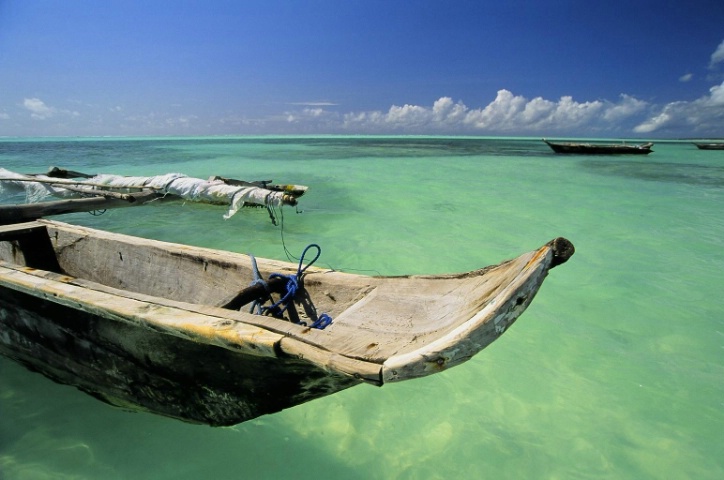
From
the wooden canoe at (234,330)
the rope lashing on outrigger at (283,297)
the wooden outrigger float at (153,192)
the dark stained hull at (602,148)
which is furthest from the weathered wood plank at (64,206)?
the dark stained hull at (602,148)

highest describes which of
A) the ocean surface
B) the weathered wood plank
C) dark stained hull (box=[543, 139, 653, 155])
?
the weathered wood plank

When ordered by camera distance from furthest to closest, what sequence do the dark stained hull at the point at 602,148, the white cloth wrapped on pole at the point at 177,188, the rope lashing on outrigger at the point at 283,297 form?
1. the dark stained hull at the point at 602,148
2. the white cloth wrapped on pole at the point at 177,188
3. the rope lashing on outrigger at the point at 283,297

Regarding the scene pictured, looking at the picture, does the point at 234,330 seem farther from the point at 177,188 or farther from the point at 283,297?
the point at 177,188

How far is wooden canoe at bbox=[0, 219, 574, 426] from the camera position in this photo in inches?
51.6

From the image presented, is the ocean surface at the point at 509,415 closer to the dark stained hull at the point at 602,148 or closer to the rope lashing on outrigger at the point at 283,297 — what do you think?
the rope lashing on outrigger at the point at 283,297

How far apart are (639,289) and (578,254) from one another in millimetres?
1469

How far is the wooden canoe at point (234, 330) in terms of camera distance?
51.6 inches

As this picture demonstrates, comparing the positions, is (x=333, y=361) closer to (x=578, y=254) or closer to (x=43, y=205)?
(x=43, y=205)

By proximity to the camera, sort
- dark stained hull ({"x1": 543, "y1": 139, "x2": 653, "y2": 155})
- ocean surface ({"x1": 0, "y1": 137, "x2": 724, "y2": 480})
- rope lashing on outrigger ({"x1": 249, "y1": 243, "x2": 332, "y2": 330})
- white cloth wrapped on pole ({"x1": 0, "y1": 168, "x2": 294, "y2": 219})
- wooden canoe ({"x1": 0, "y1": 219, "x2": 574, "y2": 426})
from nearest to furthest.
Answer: wooden canoe ({"x1": 0, "y1": 219, "x2": 574, "y2": 426}) → ocean surface ({"x1": 0, "y1": 137, "x2": 724, "y2": 480}) → rope lashing on outrigger ({"x1": 249, "y1": 243, "x2": 332, "y2": 330}) → white cloth wrapped on pole ({"x1": 0, "y1": 168, "x2": 294, "y2": 219}) → dark stained hull ({"x1": 543, "y1": 139, "x2": 653, "y2": 155})

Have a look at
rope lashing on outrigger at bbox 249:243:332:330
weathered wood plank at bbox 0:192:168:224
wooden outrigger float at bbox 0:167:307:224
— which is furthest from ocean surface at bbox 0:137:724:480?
weathered wood plank at bbox 0:192:168:224

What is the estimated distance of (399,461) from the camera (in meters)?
2.34

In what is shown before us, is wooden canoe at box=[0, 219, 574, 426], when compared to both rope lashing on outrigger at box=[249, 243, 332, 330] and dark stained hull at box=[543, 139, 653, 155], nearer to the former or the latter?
rope lashing on outrigger at box=[249, 243, 332, 330]

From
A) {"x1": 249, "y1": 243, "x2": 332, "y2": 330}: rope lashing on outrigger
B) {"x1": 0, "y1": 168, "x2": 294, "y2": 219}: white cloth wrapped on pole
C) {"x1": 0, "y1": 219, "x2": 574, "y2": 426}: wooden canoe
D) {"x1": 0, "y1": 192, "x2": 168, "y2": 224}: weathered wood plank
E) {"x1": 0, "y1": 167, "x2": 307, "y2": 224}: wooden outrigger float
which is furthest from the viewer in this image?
{"x1": 0, "y1": 168, "x2": 294, "y2": 219}: white cloth wrapped on pole

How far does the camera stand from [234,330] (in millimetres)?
1516
